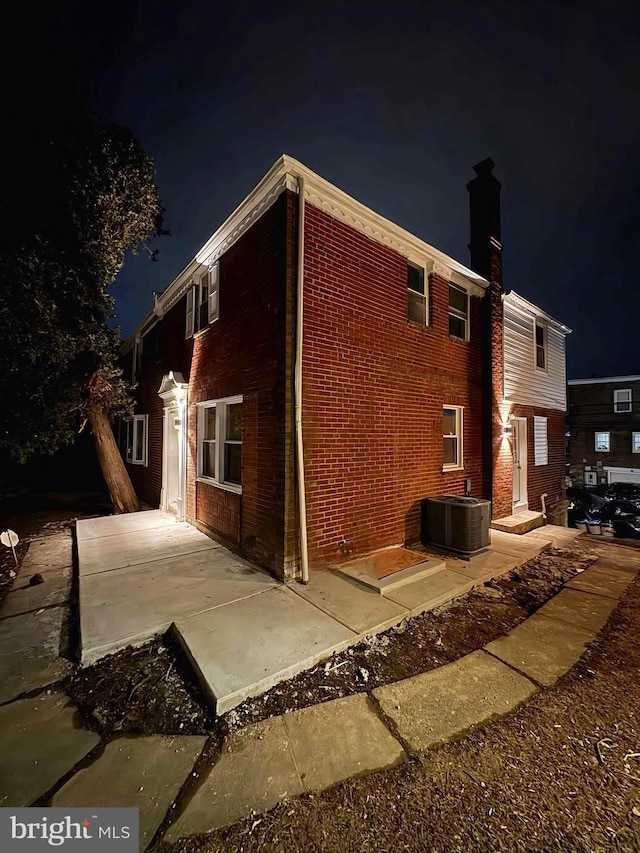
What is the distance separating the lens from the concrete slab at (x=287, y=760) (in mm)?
1945

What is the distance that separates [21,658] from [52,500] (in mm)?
11041

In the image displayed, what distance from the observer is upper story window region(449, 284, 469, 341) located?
809 cm

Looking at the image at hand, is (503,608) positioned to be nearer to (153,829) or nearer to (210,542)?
(153,829)

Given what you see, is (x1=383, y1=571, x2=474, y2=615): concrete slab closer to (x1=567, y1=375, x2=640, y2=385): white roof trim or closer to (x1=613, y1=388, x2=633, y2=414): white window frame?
(x1=567, y1=375, x2=640, y2=385): white roof trim

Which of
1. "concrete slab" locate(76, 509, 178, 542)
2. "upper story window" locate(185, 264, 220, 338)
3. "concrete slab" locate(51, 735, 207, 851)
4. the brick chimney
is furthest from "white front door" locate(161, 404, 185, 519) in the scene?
the brick chimney

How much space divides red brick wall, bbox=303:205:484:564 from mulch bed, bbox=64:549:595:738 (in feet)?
6.07

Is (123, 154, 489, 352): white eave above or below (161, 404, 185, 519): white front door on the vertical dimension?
above

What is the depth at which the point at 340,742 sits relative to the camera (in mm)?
2373

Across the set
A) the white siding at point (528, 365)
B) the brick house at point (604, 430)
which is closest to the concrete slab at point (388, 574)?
the white siding at point (528, 365)

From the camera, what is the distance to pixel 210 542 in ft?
21.3

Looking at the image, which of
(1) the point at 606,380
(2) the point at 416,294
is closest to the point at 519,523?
(2) the point at 416,294

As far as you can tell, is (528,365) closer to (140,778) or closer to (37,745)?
(140,778)

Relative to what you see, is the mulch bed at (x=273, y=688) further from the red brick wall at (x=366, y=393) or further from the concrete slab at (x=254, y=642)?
the red brick wall at (x=366, y=393)

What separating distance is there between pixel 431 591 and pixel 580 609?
1887mm
